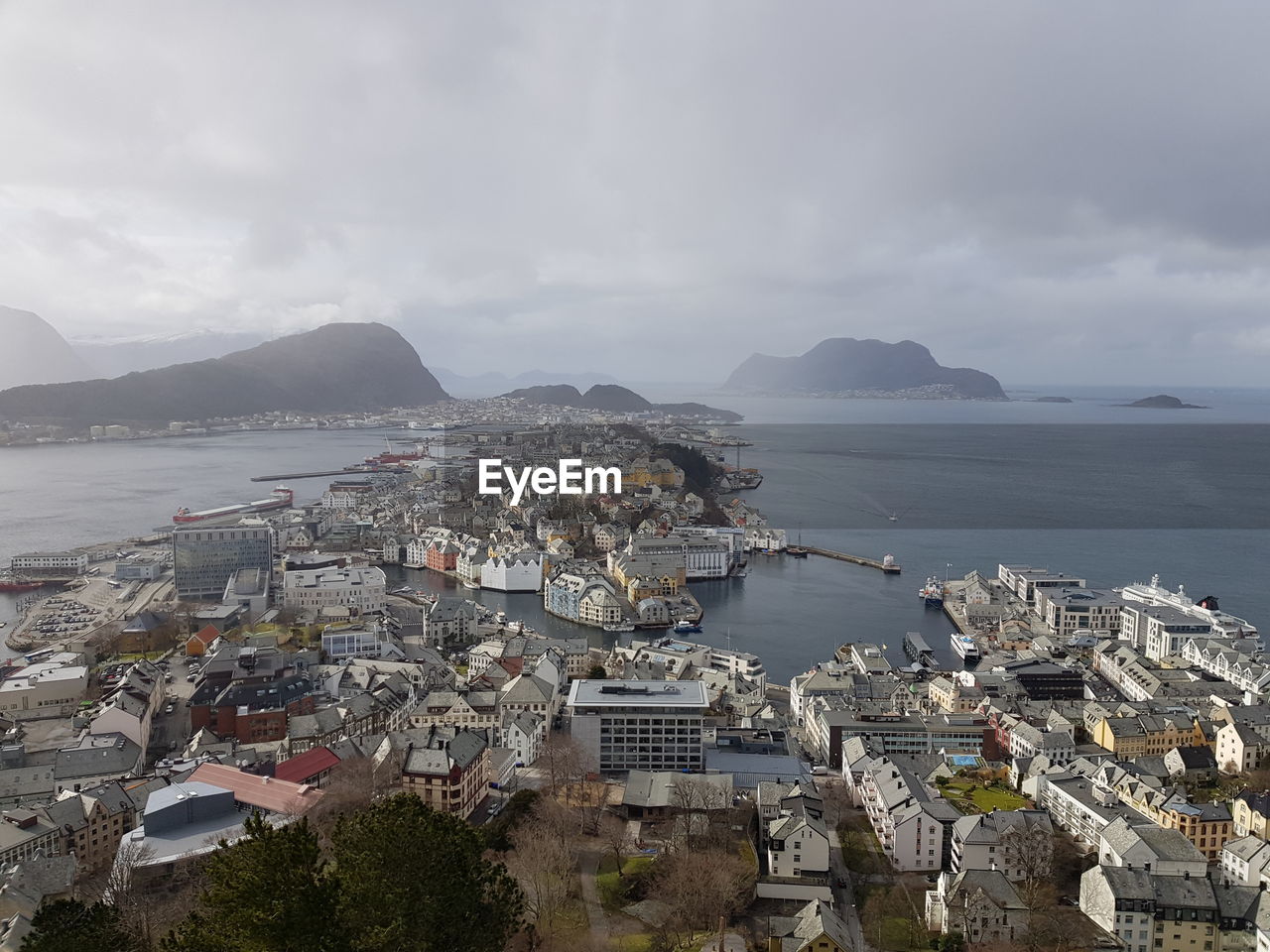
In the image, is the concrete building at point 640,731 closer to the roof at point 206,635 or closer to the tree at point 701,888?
the tree at point 701,888

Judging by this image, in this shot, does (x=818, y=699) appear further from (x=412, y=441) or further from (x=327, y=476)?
(x=412, y=441)

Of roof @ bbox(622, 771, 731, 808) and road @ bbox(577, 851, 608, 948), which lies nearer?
road @ bbox(577, 851, 608, 948)

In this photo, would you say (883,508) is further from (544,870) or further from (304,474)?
(544,870)

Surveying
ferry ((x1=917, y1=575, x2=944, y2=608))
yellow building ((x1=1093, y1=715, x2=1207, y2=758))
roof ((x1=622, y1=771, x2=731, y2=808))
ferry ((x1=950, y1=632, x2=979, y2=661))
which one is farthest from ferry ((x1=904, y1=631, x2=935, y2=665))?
roof ((x1=622, y1=771, x2=731, y2=808))

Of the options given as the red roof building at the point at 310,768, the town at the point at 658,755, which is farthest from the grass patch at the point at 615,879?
the red roof building at the point at 310,768

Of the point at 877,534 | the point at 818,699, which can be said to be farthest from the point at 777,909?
the point at 877,534

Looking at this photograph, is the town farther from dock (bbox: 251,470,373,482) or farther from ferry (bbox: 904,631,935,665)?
dock (bbox: 251,470,373,482)

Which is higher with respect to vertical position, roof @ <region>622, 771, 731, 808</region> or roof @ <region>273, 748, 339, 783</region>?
roof @ <region>273, 748, 339, 783</region>
